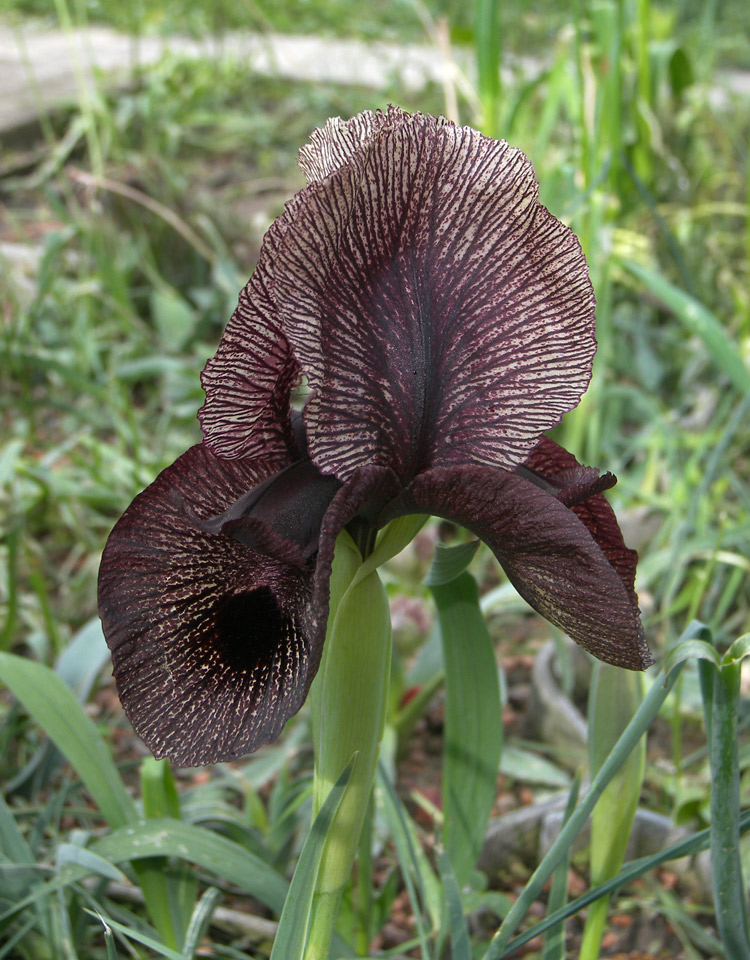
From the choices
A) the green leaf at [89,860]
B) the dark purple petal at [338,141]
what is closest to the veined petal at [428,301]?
the dark purple petal at [338,141]

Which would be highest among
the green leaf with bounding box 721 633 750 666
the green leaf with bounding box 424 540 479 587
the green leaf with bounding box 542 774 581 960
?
the green leaf with bounding box 424 540 479 587

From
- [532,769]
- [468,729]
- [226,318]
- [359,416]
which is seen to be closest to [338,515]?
[359,416]

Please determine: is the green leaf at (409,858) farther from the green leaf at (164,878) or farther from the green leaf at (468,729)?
the green leaf at (164,878)

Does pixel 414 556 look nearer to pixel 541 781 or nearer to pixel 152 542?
pixel 541 781

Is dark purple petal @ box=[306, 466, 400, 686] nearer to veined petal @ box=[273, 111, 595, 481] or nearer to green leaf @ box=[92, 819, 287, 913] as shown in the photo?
veined petal @ box=[273, 111, 595, 481]

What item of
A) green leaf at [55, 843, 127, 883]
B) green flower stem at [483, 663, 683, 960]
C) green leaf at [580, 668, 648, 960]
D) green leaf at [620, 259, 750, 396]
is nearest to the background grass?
green leaf at [620, 259, 750, 396]

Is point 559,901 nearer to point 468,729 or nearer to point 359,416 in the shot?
point 468,729

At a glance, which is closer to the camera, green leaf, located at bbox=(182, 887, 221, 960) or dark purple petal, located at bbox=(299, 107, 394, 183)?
dark purple petal, located at bbox=(299, 107, 394, 183)
